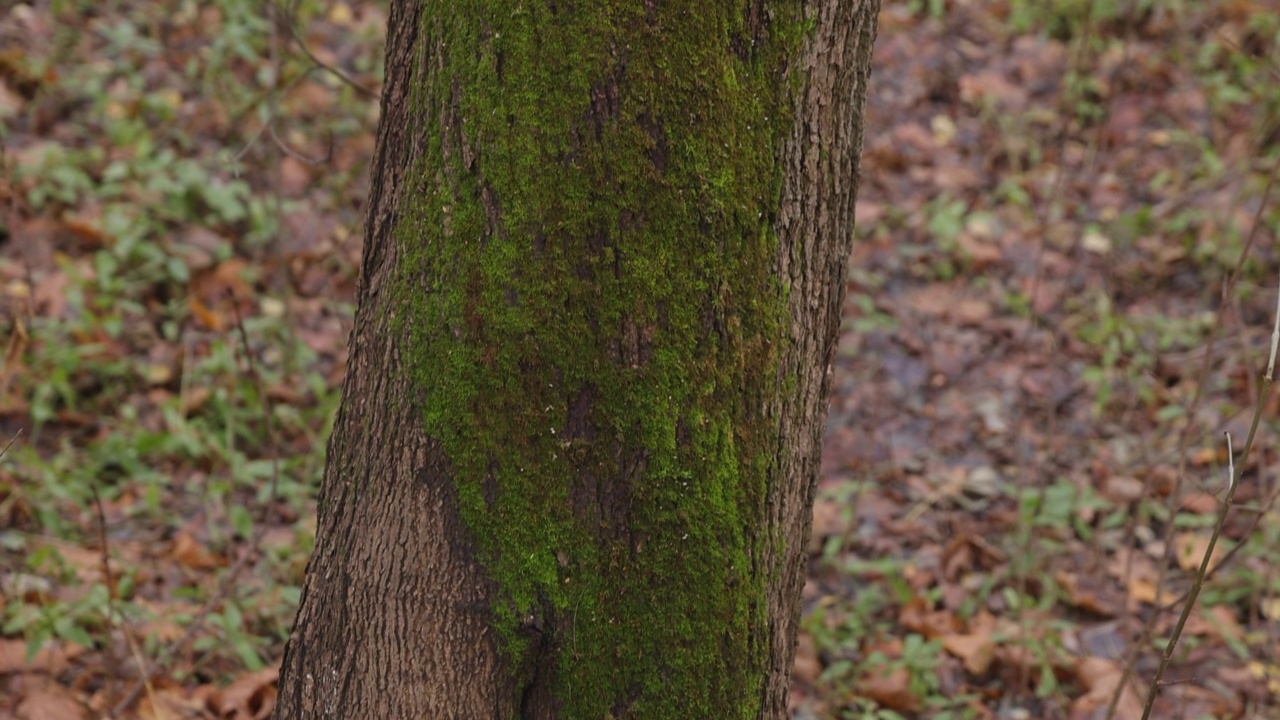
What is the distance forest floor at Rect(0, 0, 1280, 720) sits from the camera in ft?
9.70

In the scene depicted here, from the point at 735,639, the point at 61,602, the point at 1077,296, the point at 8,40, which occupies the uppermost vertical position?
the point at 8,40

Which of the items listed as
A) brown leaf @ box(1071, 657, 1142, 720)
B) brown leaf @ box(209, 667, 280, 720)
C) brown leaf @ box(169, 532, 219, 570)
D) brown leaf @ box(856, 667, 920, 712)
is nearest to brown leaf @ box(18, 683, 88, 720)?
brown leaf @ box(209, 667, 280, 720)

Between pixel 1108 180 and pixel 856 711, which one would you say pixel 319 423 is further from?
pixel 1108 180

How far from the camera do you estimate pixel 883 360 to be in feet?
14.3

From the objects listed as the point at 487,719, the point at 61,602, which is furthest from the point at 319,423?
the point at 487,719

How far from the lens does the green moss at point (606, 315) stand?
5.03 ft

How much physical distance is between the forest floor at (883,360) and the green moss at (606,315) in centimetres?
114

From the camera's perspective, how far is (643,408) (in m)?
1.59

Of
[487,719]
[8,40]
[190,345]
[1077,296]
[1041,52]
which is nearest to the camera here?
[487,719]

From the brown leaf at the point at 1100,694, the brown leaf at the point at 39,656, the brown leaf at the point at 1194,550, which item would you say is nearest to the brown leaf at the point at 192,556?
the brown leaf at the point at 39,656

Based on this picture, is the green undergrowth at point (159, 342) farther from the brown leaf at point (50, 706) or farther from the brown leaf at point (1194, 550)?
the brown leaf at point (1194, 550)

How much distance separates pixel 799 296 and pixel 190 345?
296 centimetres

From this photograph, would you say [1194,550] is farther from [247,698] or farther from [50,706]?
[50,706]

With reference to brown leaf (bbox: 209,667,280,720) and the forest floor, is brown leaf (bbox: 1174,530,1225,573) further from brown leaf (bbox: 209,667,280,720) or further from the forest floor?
brown leaf (bbox: 209,667,280,720)
